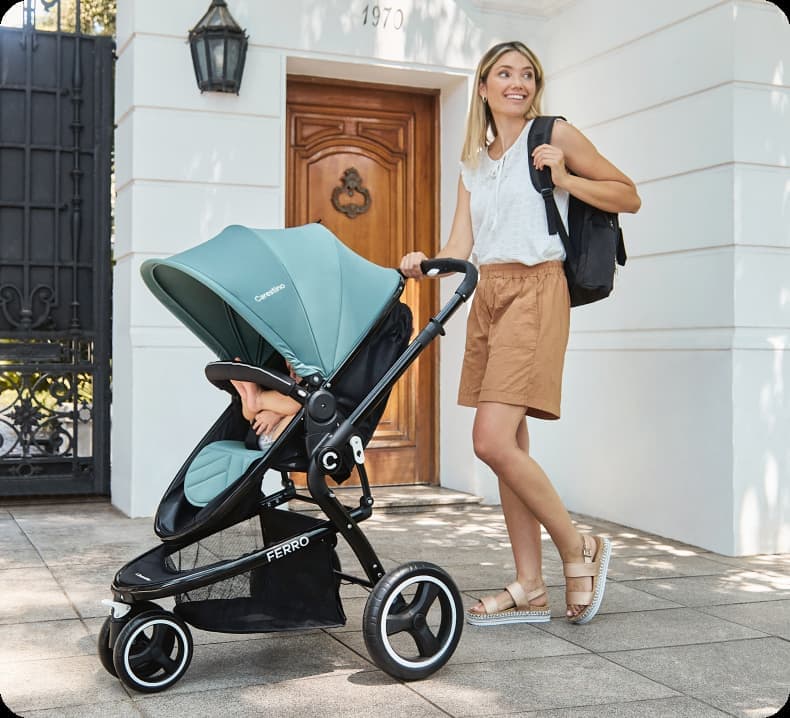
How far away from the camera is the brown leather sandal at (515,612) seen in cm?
368

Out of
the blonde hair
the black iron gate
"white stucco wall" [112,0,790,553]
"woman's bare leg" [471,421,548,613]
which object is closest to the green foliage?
the black iron gate

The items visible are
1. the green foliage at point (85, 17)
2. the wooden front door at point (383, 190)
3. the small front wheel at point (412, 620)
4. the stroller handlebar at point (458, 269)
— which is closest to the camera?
the small front wheel at point (412, 620)

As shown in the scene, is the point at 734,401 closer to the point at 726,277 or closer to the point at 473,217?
the point at 726,277

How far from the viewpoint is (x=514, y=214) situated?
3.75 metres

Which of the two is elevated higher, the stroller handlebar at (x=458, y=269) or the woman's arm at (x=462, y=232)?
the woman's arm at (x=462, y=232)

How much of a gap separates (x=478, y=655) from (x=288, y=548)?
73cm

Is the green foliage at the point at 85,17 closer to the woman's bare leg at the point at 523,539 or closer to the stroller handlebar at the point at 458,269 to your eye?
the stroller handlebar at the point at 458,269

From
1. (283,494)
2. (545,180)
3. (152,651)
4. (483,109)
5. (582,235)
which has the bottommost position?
(152,651)

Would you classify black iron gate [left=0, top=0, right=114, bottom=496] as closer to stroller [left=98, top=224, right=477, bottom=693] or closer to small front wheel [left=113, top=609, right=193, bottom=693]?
stroller [left=98, top=224, right=477, bottom=693]

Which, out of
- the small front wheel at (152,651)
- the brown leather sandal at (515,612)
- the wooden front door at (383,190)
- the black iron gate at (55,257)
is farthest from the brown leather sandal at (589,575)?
the black iron gate at (55,257)

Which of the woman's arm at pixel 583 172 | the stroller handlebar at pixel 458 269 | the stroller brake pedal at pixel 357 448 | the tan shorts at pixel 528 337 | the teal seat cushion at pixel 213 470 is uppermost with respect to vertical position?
the woman's arm at pixel 583 172

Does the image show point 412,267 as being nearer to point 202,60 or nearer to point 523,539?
point 523,539

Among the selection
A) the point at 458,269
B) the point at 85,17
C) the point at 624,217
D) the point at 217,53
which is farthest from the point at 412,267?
the point at 85,17

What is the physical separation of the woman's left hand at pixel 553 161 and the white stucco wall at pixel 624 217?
66.8 inches
